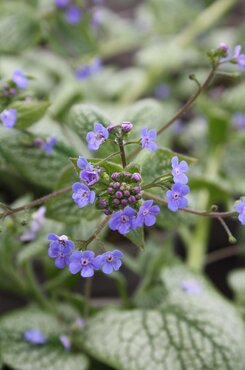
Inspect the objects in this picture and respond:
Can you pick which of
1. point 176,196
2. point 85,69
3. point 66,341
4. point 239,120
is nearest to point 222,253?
point 239,120

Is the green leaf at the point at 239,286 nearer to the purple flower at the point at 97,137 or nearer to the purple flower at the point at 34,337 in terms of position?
the purple flower at the point at 34,337

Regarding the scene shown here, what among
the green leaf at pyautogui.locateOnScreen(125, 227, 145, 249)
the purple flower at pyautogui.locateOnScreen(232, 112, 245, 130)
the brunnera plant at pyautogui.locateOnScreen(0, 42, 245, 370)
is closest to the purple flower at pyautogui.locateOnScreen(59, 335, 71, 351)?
the brunnera plant at pyautogui.locateOnScreen(0, 42, 245, 370)

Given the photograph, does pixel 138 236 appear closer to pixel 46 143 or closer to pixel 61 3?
pixel 46 143

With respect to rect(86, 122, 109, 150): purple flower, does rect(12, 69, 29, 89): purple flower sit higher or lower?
lower

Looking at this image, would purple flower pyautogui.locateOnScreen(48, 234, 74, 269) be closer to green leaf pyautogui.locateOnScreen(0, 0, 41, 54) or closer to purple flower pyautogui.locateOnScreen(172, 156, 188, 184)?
purple flower pyautogui.locateOnScreen(172, 156, 188, 184)

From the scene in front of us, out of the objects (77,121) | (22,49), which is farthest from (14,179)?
(77,121)

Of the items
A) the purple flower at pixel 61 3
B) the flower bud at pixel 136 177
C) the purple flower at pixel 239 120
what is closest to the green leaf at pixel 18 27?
the purple flower at pixel 61 3

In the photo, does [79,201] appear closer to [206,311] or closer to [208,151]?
[206,311]
